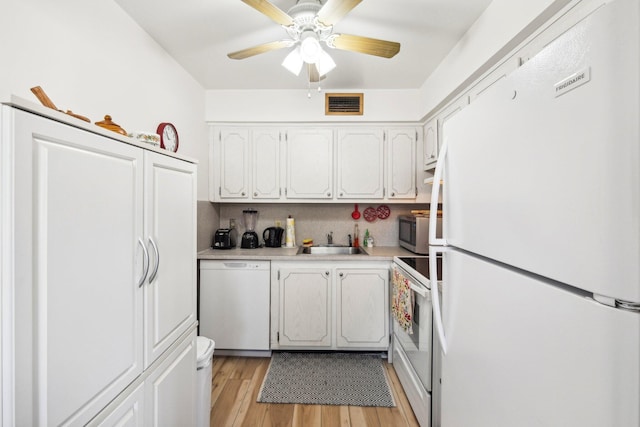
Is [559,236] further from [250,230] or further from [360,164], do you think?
[250,230]

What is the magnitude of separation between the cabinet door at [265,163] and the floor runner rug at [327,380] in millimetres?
1538

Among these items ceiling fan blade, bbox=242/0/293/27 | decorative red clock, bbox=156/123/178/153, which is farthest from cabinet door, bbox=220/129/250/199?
ceiling fan blade, bbox=242/0/293/27

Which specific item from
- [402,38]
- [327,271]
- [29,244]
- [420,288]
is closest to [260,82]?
[402,38]

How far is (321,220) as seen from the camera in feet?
10.4

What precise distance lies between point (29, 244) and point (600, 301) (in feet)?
3.48

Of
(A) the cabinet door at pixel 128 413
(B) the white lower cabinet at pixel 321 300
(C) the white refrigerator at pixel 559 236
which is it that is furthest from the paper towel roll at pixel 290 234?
(C) the white refrigerator at pixel 559 236

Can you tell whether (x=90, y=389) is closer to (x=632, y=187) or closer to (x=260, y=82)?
(x=632, y=187)

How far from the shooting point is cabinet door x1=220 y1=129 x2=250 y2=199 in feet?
9.44

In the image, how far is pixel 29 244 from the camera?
1.95 feet

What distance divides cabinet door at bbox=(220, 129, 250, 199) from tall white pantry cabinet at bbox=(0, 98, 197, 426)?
65.7 inches

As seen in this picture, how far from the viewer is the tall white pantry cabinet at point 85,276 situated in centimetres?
57

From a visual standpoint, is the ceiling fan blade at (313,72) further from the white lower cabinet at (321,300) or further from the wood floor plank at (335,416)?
the wood floor plank at (335,416)

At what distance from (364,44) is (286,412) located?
2.31 m

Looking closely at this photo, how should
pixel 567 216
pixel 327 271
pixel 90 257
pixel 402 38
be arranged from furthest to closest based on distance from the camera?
pixel 327 271 → pixel 402 38 → pixel 90 257 → pixel 567 216
